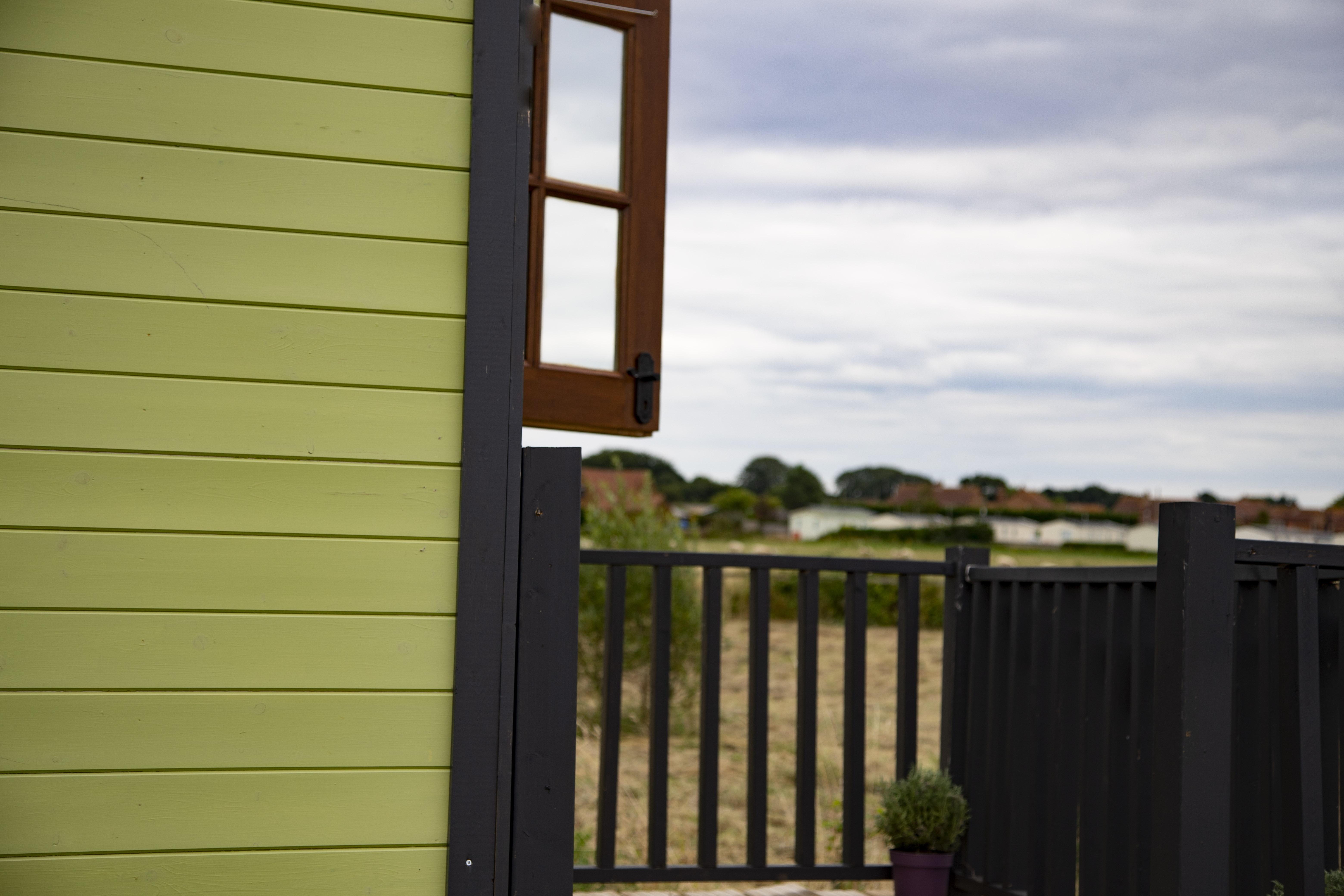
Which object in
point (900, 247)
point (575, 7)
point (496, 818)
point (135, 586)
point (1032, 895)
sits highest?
point (900, 247)

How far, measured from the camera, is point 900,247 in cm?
3006

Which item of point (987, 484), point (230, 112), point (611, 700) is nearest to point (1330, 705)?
point (611, 700)

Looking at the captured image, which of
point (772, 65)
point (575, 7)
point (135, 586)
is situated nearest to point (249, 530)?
point (135, 586)

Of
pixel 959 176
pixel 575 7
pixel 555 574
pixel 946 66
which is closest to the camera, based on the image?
pixel 555 574

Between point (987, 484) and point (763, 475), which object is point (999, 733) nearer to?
point (763, 475)

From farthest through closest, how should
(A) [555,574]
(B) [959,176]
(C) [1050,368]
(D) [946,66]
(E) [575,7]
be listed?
(C) [1050,368], (B) [959,176], (D) [946,66], (E) [575,7], (A) [555,574]

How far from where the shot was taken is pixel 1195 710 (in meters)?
1.57

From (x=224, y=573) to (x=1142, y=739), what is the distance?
1.69m

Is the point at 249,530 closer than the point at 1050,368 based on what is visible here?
Yes

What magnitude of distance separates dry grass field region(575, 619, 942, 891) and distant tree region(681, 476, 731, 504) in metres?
8.00

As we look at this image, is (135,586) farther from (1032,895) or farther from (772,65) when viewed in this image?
(772,65)

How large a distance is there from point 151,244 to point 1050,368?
4024 cm

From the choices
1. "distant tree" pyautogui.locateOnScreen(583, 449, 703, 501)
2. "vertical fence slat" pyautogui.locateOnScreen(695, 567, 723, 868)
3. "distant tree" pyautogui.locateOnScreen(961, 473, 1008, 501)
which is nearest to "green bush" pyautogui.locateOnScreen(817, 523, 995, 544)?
"distant tree" pyautogui.locateOnScreen(961, 473, 1008, 501)

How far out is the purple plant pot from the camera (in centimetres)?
252
